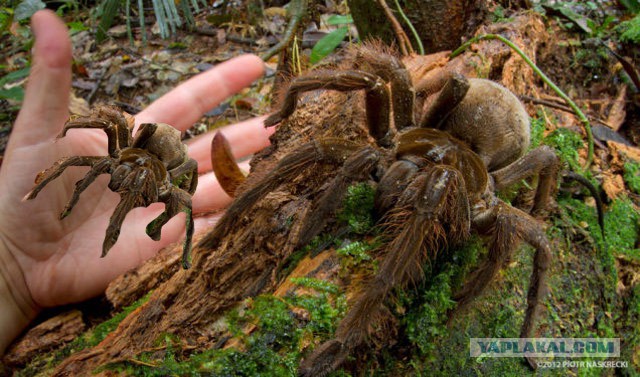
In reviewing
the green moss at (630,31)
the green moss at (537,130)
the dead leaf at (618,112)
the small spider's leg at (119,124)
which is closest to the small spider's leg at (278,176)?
the small spider's leg at (119,124)

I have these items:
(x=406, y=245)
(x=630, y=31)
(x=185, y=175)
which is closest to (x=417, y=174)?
(x=406, y=245)

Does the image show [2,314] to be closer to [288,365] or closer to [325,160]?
[288,365]

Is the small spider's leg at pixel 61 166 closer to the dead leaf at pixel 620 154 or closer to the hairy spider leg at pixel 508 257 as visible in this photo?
the hairy spider leg at pixel 508 257

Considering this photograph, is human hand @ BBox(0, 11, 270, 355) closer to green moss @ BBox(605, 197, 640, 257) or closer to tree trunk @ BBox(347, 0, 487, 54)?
tree trunk @ BBox(347, 0, 487, 54)

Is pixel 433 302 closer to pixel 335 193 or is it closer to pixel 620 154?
pixel 335 193

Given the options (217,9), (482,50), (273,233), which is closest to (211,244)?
(273,233)

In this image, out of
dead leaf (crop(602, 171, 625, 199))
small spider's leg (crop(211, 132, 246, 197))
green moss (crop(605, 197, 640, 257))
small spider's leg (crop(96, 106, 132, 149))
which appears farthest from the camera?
dead leaf (crop(602, 171, 625, 199))

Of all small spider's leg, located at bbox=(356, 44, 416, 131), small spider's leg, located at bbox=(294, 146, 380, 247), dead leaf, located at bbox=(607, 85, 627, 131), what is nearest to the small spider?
small spider's leg, located at bbox=(294, 146, 380, 247)

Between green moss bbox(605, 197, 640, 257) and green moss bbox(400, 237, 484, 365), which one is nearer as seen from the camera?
green moss bbox(400, 237, 484, 365)
